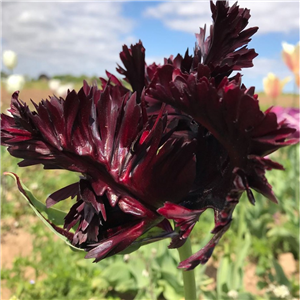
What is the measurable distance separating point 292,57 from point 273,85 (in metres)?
0.30

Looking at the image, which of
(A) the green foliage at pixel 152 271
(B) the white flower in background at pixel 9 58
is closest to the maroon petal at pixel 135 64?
(A) the green foliage at pixel 152 271

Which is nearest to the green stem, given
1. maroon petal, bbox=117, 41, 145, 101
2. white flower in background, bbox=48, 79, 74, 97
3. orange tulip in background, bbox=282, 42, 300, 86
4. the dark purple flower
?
the dark purple flower

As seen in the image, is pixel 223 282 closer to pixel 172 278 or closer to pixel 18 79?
pixel 172 278

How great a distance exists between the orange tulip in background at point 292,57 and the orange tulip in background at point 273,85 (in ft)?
0.72

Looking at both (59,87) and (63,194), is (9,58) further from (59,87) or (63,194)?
(63,194)

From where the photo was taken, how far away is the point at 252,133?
353mm

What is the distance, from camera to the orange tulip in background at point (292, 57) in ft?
6.08

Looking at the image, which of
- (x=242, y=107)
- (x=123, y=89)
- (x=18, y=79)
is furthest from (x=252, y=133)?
(x=18, y=79)

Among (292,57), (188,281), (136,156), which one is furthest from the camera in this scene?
(292,57)

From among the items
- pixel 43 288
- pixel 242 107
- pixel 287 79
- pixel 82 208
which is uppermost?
pixel 287 79

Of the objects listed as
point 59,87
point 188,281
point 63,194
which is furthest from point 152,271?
point 59,87

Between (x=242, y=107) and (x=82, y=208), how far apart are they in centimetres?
23

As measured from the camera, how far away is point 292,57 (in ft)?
6.17

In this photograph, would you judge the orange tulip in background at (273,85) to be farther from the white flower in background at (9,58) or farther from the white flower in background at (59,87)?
the white flower in background at (9,58)
